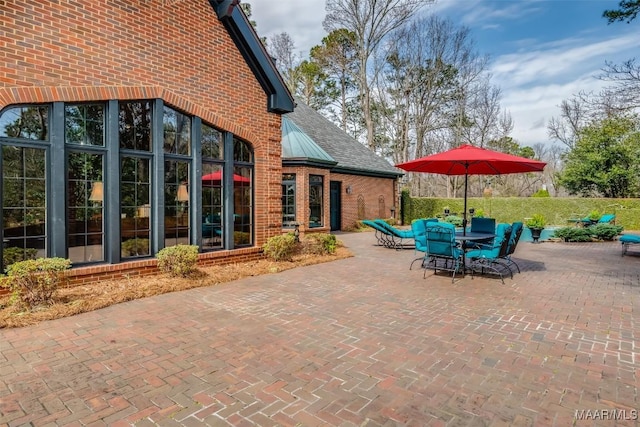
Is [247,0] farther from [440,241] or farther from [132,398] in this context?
[132,398]

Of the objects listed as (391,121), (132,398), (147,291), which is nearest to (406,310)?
(132,398)

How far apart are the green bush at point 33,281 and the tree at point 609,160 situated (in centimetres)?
2557

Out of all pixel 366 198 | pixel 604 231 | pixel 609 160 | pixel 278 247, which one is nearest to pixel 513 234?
pixel 278 247

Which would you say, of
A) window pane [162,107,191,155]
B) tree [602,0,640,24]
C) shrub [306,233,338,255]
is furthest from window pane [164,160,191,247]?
tree [602,0,640,24]

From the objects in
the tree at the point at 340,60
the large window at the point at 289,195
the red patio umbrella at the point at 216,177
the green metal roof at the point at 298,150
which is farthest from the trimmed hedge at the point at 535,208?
the red patio umbrella at the point at 216,177

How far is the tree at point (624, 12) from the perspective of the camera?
8.39 metres

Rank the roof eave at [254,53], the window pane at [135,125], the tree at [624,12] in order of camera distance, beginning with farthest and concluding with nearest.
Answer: the tree at [624,12] < the roof eave at [254,53] < the window pane at [135,125]

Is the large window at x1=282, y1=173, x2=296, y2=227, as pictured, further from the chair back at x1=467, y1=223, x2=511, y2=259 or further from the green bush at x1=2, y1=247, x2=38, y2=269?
the green bush at x1=2, y1=247, x2=38, y2=269

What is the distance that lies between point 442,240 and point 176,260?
16.9 feet

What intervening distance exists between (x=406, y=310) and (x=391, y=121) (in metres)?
28.1

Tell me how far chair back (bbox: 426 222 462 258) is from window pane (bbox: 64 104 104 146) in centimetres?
639

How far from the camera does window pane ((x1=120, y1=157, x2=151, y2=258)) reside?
21.9 feet

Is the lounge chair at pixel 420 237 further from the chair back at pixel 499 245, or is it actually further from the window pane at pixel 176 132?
the window pane at pixel 176 132

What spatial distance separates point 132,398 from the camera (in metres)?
2.94
